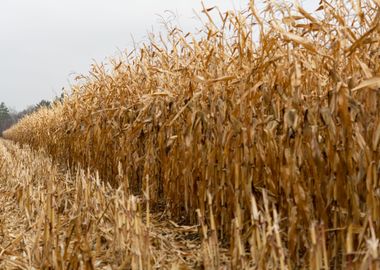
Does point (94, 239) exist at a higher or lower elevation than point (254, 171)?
lower

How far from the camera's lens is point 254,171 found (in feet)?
8.66

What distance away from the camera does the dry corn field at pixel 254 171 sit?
1950 millimetres

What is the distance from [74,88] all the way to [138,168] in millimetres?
3553

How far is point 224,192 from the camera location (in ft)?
9.23

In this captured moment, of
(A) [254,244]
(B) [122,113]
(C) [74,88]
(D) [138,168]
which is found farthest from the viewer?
(C) [74,88]

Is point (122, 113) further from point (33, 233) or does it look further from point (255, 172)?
point (255, 172)

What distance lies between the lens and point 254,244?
185 centimetres

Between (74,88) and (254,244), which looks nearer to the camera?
(254,244)

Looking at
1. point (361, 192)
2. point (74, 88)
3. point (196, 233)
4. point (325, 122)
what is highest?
point (74, 88)

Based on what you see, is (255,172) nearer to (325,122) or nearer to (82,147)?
(325,122)

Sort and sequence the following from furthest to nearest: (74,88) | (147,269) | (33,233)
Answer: (74,88), (33,233), (147,269)

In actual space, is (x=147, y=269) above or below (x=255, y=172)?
below

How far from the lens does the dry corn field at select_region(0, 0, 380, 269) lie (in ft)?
6.40

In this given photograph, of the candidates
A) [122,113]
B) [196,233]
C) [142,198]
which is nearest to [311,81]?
[196,233]
